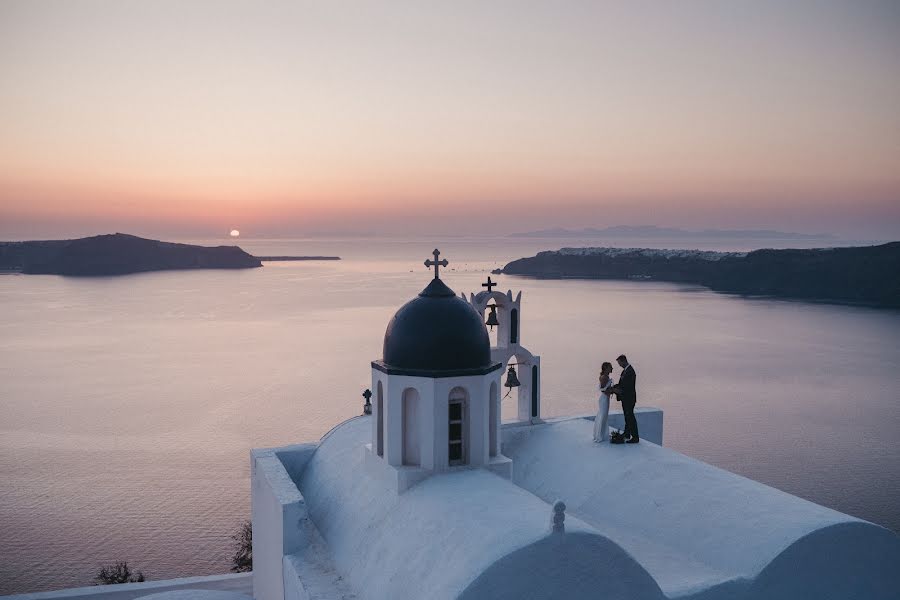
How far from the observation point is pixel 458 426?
29.7ft

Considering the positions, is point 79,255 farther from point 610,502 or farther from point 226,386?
point 610,502

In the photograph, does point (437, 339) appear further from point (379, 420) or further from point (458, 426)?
point (379, 420)

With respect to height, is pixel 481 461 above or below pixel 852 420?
above

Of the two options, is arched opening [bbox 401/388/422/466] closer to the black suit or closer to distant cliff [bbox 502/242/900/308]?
the black suit

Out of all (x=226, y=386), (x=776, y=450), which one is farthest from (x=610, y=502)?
(x=226, y=386)

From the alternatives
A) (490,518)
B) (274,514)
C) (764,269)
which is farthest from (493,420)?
(764,269)

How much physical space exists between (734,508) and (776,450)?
30.6m

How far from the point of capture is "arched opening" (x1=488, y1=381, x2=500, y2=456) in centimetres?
916

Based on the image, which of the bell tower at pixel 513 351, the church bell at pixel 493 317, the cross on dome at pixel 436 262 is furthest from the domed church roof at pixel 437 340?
the church bell at pixel 493 317

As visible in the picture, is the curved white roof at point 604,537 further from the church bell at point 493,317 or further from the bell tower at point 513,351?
the church bell at point 493,317

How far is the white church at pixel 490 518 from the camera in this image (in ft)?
22.3

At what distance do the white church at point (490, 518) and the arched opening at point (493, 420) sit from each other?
0.08 ft

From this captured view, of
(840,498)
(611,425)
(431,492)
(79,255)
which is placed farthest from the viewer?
(79,255)

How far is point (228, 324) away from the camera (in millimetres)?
78062
